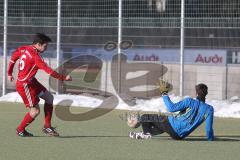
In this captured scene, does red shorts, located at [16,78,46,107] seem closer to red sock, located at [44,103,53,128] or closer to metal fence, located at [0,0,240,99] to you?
red sock, located at [44,103,53,128]

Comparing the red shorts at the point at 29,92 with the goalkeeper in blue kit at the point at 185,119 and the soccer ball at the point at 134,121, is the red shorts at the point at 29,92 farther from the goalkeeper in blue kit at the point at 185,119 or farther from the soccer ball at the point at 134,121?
the goalkeeper in blue kit at the point at 185,119

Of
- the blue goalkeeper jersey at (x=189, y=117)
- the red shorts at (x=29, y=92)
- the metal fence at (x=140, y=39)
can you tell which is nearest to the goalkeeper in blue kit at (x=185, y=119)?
the blue goalkeeper jersey at (x=189, y=117)

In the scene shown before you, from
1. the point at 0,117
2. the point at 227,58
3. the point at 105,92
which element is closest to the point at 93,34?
the point at 105,92

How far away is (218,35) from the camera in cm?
2359

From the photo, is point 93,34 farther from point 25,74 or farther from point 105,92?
point 25,74

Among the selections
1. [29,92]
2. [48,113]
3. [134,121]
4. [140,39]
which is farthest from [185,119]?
[140,39]

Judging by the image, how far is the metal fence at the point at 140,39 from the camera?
23609mm

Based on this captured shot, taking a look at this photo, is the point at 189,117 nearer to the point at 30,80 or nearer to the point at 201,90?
the point at 201,90

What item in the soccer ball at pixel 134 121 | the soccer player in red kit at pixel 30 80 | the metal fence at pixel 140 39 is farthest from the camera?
the metal fence at pixel 140 39

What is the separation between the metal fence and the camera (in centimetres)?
2361

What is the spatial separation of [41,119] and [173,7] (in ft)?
25.2

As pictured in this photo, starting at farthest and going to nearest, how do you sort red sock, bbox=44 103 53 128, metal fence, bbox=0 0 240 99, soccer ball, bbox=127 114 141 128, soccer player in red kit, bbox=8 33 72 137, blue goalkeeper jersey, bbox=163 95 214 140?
1. metal fence, bbox=0 0 240 99
2. red sock, bbox=44 103 53 128
3. soccer player in red kit, bbox=8 33 72 137
4. soccer ball, bbox=127 114 141 128
5. blue goalkeeper jersey, bbox=163 95 214 140

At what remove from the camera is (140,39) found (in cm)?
2556

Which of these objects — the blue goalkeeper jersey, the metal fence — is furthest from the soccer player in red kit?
the metal fence
